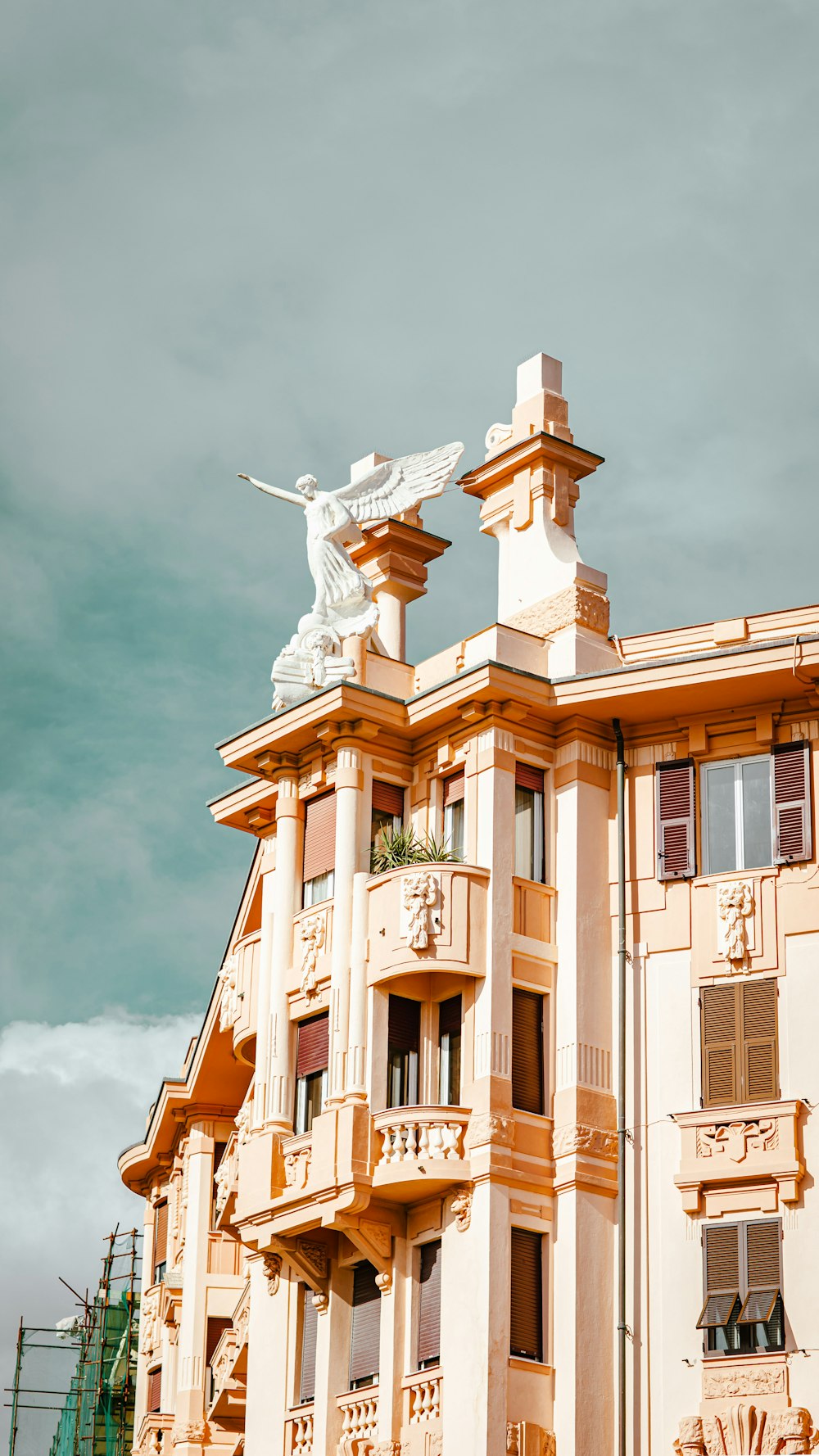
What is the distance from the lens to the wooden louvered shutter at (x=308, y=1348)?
129 feet

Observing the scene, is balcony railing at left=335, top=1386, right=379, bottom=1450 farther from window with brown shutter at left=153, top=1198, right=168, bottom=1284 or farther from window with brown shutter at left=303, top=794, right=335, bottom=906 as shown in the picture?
window with brown shutter at left=153, top=1198, right=168, bottom=1284

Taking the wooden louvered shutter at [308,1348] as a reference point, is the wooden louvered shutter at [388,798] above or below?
above

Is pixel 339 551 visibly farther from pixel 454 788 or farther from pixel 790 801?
pixel 790 801

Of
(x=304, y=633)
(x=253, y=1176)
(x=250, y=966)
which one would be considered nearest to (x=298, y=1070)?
(x=253, y=1176)

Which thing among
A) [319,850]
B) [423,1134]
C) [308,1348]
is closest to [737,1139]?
[423,1134]

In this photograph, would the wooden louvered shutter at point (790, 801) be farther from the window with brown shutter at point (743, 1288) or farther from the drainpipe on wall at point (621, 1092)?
the window with brown shutter at point (743, 1288)

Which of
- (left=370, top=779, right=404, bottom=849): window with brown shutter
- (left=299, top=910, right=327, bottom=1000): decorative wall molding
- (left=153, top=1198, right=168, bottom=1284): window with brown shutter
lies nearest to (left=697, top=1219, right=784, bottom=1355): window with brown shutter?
(left=299, top=910, right=327, bottom=1000): decorative wall molding

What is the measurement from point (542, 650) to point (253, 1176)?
9.72 metres

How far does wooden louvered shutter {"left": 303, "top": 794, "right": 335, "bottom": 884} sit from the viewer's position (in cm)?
4097

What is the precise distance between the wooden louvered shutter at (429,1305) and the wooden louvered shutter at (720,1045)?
4.76 m

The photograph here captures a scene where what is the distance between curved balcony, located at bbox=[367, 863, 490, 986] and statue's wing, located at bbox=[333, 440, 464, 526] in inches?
316

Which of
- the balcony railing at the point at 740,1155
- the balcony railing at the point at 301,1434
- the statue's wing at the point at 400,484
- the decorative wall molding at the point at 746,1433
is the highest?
the statue's wing at the point at 400,484

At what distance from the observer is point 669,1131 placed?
123ft

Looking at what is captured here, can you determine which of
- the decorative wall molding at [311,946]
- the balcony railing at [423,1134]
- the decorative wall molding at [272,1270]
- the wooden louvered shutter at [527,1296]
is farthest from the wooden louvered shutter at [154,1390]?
the wooden louvered shutter at [527,1296]
